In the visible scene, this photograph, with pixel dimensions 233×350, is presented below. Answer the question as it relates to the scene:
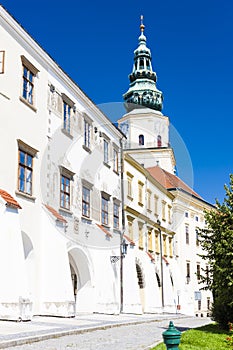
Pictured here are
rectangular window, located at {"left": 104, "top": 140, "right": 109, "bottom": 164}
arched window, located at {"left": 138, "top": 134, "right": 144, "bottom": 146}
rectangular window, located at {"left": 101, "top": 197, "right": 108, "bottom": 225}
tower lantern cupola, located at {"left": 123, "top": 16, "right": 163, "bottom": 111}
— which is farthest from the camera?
tower lantern cupola, located at {"left": 123, "top": 16, "right": 163, "bottom": 111}

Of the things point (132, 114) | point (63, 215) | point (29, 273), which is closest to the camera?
point (29, 273)

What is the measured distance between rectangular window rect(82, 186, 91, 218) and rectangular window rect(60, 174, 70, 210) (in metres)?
1.82

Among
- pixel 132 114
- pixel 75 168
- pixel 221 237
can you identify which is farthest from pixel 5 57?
pixel 132 114

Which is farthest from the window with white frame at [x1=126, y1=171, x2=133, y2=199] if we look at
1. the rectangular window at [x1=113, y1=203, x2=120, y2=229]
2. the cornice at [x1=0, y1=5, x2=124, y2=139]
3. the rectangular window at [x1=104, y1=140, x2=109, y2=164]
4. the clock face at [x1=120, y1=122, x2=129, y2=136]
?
the clock face at [x1=120, y1=122, x2=129, y2=136]

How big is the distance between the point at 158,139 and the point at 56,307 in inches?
1572

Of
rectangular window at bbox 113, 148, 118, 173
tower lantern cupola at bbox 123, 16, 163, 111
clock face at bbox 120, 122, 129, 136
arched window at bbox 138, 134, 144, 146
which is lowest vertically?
rectangular window at bbox 113, 148, 118, 173

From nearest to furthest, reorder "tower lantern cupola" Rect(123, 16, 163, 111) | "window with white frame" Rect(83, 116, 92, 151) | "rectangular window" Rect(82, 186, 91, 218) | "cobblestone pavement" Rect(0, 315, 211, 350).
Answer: "cobblestone pavement" Rect(0, 315, 211, 350) → "rectangular window" Rect(82, 186, 91, 218) → "window with white frame" Rect(83, 116, 92, 151) → "tower lantern cupola" Rect(123, 16, 163, 111)

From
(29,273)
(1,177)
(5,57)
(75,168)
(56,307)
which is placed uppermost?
(5,57)

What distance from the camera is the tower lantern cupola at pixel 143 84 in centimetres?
6038

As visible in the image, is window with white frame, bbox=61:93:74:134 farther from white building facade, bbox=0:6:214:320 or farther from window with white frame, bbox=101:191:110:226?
window with white frame, bbox=101:191:110:226

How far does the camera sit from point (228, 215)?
1595 cm

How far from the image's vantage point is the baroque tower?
5444 centimetres

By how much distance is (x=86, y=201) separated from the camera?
24.6 m

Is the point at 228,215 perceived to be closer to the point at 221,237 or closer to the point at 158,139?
the point at 221,237
